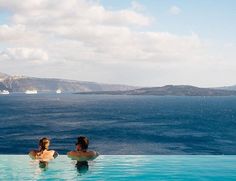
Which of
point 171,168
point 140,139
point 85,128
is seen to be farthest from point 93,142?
point 171,168

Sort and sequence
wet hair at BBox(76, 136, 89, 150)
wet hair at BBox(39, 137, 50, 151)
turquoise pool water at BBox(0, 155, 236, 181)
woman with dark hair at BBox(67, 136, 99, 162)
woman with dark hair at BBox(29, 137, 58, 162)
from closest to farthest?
turquoise pool water at BBox(0, 155, 236, 181) → wet hair at BBox(76, 136, 89, 150) → wet hair at BBox(39, 137, 50, 151) → woman with dark hair at BBox(67, 136, 99, 162) → woman with dark hair at BBox(29, 137, 58, 162)

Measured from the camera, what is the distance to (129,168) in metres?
21.6

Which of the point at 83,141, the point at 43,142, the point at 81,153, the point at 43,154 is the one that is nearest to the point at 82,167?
the point at 81,153

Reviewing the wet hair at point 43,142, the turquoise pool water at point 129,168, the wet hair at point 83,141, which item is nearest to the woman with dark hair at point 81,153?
the wet hair at point 83,141

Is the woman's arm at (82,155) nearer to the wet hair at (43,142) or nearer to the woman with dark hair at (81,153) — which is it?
the woman with dark hair at (81,153)

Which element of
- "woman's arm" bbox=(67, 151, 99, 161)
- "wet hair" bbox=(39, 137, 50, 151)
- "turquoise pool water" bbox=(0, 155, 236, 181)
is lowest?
"turquoise pool water" bbox=(0, 155, 236, 181)

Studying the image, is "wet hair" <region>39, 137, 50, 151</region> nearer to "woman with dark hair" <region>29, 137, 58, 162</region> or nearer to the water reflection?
"woman with dark hair" <region>29, 137, 58, 162</region>

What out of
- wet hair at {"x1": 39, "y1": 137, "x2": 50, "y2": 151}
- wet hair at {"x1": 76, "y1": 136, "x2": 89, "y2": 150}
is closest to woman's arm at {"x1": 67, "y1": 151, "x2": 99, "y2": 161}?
wet hair at {"x1": 76, "y1": 136, "x2": 89, "y2": 150}

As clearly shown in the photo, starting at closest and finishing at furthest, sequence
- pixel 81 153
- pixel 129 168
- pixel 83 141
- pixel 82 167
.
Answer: pixel 83 141 → pixel 82 167 → pixel 81 153 → pixel 129 168

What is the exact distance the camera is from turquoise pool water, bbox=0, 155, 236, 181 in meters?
19.4

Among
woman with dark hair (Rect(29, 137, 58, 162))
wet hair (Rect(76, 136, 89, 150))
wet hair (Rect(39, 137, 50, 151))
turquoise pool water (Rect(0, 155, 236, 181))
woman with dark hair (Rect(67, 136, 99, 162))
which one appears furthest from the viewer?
woman with dark hair (Rect(29, 137, 58, 162))

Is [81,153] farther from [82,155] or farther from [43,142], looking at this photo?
[43,142]

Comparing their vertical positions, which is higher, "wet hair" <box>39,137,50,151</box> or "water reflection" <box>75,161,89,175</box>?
"wet hair" <box>39,137,50,151</box>

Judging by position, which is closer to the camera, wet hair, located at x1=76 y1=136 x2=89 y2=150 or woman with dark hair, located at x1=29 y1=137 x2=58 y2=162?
wet hair, located at x1=76 y1=136 x2=89 y2=150
